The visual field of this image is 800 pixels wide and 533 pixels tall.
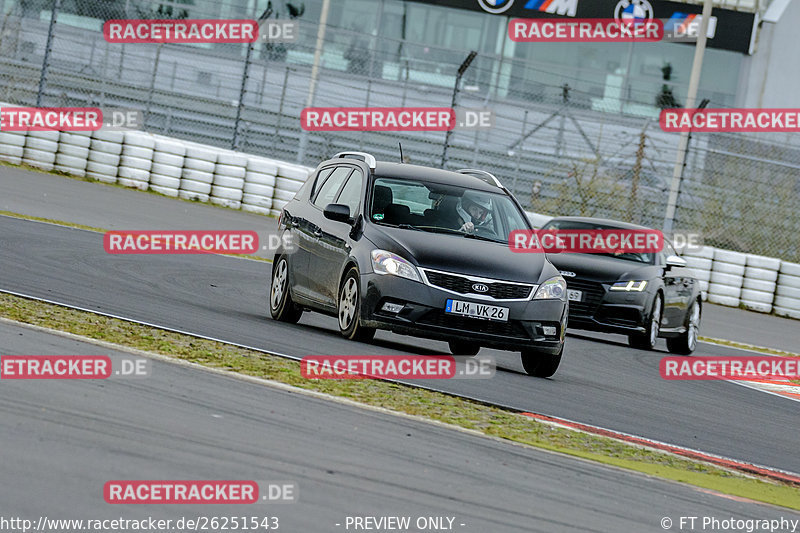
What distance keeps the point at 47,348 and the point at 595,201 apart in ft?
55.1

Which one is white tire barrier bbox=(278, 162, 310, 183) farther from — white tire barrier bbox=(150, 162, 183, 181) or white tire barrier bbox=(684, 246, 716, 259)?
white tire barrier bbox=(684, 246, 716, 259)

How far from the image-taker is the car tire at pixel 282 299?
1227cm

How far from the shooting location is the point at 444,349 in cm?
1226

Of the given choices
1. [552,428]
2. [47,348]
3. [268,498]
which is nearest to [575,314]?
[552,428]

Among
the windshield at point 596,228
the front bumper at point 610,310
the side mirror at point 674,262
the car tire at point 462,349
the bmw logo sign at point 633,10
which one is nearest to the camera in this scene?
the car tire at point 462,349

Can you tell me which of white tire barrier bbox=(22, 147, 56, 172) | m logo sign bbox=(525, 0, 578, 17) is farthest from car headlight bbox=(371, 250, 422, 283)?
m logo sign bbox=(525, 0, 578, 17)

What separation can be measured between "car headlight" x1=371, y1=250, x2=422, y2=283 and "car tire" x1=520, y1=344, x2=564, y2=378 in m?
1.10

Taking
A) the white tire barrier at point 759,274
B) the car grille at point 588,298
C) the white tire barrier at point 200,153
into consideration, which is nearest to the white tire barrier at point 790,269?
the white tire barrier at point 759,274

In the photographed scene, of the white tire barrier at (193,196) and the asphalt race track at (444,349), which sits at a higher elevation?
the white tire barrier at (193,196)

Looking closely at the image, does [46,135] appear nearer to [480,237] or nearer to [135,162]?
[135,162]

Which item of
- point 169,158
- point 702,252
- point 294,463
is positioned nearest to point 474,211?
point 294,463

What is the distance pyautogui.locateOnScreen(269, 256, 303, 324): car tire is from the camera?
40.3ft

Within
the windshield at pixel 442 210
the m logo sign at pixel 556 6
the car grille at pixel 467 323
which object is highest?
the m logo sign at pixel 556 6

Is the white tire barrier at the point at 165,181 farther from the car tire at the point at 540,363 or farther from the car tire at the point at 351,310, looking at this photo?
the car tire at the point at 540,363
